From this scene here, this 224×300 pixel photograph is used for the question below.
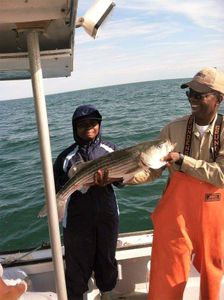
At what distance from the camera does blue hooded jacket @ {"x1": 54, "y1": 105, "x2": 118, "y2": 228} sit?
3.92 m

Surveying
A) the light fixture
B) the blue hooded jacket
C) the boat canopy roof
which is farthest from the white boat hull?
the light fixture

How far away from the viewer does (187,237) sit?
3451 millimetres

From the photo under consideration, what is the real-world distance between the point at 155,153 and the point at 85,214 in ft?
3.01

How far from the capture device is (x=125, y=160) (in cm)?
369

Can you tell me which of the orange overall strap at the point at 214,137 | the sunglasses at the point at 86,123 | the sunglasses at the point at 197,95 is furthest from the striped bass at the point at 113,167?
the sunglasses at the point at 197,95

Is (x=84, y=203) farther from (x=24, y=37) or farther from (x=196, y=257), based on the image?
(x=24, y=37)

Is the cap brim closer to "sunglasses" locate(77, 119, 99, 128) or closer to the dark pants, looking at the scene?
"sunglasses" locate(77, 119, 99, 128)

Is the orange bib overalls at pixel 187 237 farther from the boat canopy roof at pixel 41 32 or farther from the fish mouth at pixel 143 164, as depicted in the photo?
the boat canopy roof at pixel 41 32

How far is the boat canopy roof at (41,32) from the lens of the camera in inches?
82.3

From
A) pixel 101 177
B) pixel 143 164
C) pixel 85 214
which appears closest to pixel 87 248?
pixel 85 214

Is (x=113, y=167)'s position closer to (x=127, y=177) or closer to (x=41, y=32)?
(x=127, y=177)

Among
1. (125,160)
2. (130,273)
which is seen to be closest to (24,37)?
(125,160)

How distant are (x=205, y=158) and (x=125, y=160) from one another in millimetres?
690

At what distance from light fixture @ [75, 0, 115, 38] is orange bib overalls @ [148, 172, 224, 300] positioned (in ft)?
4.85
